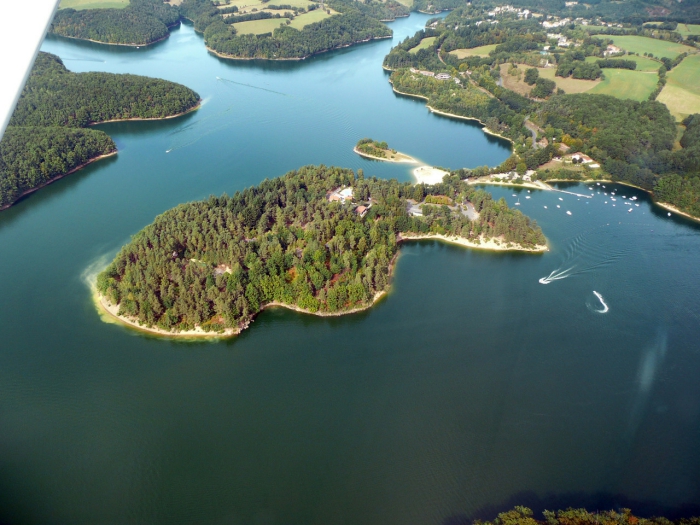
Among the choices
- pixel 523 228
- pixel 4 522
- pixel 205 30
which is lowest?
pixel 4 522

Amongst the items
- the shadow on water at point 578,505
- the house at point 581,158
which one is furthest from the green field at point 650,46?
the shadow on water at point 578,505

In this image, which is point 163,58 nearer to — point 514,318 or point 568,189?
point 568,189

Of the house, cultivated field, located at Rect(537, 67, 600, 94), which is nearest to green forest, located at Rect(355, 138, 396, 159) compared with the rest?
the house

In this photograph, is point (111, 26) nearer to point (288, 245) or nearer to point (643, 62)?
point (288, 245)

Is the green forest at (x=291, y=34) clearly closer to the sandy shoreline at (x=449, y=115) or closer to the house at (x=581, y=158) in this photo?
the sandy shoreline at (x=449, y=115)

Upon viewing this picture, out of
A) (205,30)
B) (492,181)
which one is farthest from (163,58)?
(492,181)

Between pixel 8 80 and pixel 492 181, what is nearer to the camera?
pixel 8 80

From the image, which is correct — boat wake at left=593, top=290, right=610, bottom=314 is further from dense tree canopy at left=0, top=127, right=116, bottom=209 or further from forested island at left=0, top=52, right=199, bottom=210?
dense tree canopy at left=0, top=127, right=116, bottom=209

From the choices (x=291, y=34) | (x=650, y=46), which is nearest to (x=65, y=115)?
(x=291, y=34)
